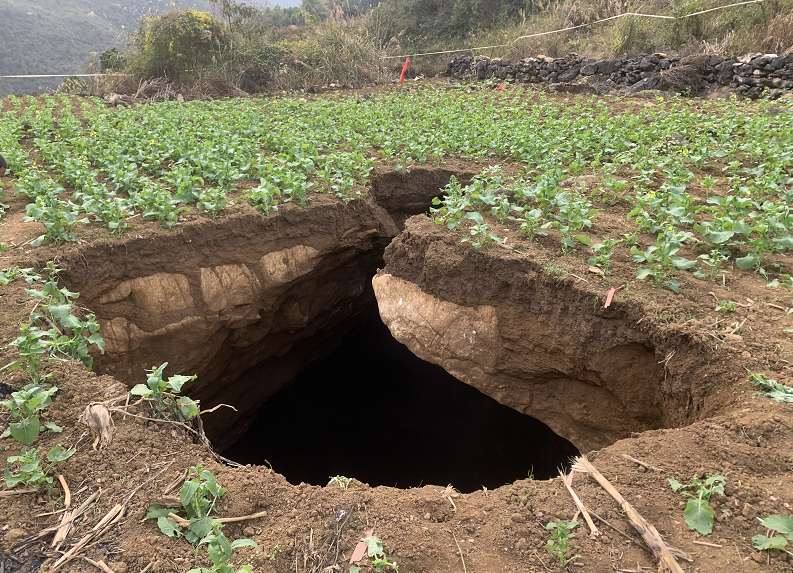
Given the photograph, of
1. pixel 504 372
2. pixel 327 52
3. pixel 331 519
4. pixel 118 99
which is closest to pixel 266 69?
pixel 327 52

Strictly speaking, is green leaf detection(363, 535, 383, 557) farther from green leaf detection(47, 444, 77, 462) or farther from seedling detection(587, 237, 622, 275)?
seedling detection(587, 237, 622, 275)

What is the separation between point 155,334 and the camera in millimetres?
4895

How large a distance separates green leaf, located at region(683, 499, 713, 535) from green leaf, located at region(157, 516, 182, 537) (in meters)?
2.28

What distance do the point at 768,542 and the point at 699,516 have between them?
9.7 inches

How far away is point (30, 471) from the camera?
7.57 ft

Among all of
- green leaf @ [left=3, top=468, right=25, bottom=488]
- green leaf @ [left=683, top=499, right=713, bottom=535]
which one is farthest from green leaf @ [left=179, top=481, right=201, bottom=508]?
green leaf @ [left=683, top=499, right=713, bottom=535]

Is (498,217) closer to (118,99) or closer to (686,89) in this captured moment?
(686,89)

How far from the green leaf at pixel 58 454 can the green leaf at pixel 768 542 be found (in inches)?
126

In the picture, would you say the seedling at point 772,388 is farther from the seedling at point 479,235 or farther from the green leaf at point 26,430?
the green leaf at point 26,430

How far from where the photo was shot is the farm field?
7.36 ft

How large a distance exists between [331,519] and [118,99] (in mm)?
14423

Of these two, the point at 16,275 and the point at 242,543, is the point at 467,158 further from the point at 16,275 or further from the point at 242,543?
the point at 242,543

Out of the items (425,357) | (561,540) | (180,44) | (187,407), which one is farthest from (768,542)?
(180,44)

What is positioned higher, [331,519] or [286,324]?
[331,519]
